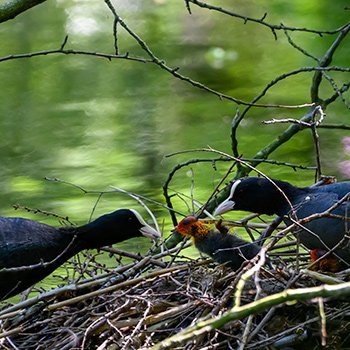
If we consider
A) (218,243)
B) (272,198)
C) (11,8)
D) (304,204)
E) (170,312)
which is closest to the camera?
(170,312)

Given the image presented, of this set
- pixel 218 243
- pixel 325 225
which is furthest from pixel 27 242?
pixel 325 225

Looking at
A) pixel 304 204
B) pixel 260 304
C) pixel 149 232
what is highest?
pixel 260 304

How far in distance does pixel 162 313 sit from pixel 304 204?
1059 mm

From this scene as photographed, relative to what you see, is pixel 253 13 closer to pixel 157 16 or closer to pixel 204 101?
pixel 157 16

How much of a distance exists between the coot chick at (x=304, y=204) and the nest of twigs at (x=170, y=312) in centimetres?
21

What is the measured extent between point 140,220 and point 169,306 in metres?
1.45

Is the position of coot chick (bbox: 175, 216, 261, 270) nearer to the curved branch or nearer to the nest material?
the nest material

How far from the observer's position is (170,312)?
4762mm

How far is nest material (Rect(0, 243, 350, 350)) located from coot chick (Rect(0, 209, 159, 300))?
0.36 meters

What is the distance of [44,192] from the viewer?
10.2m

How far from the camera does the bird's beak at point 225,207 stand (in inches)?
227

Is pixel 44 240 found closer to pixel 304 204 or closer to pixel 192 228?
pixel 192 228

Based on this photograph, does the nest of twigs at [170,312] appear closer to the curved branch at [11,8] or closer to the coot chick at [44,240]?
the coot chick at [44,240]

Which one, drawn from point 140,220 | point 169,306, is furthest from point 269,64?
point 169,306
